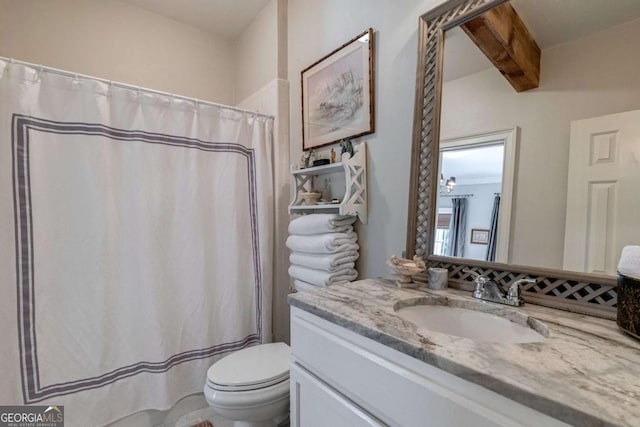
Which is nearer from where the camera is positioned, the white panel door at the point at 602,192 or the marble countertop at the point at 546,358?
→ the marble countertop at the point at 546,358

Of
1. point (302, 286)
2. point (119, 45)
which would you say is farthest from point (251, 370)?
point (119, 45)

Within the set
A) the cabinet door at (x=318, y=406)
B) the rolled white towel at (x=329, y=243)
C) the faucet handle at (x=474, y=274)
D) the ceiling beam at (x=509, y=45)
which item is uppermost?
the ceiling beam at (x=509, y=45)

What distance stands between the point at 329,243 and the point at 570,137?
0.89 m

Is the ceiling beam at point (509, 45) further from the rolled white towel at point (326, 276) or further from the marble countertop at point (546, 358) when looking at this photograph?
the rolled white towel at point (326, 276)

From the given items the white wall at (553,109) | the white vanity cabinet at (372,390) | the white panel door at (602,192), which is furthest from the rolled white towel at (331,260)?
the white panel door at (602,192)

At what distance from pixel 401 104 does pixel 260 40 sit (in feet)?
4.42

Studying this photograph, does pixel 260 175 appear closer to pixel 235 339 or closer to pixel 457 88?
pixel 235 339

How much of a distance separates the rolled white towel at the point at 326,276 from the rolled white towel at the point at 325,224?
0.61ft

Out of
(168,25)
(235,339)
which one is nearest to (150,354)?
(235,339)

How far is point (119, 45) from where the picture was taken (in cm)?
197

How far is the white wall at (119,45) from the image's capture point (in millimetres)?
1694

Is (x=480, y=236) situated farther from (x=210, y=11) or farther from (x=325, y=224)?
(x=210, y=11)

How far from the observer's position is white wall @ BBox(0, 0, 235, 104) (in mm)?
1694

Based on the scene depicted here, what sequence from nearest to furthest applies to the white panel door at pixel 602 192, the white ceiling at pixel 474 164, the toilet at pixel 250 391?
1. the white panel door at pixel 602 192
2. the white ceiling at pixel 474 164
3. the toilet at pixel 250 391
